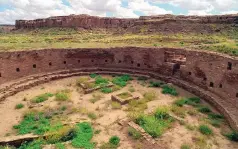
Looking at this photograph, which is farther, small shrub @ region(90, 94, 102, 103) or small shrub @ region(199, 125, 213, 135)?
small shrub @ region(90, 94, 102, 103)

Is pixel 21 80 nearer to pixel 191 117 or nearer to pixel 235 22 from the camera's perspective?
pixel 191 117

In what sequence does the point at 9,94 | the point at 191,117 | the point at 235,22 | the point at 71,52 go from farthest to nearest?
the point at 235,22
the point at 71,52
the point at 9,94
the point at 191,117

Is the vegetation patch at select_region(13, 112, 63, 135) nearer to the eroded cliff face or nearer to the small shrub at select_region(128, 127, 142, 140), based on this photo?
the small shrub at select_region(128, 127, 142, 140)

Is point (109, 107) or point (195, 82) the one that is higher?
point (195, 82)

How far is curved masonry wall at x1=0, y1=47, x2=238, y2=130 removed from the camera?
12.1 metres

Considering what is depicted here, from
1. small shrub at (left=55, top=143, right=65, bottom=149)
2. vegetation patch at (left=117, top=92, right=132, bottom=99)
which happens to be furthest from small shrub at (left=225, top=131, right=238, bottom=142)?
small shrub at (left=55, top=143, right=65, bottom=149)

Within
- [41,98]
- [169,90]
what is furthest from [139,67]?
[41,98]

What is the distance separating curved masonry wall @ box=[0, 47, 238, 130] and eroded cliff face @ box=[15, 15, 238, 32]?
13521 millimetres

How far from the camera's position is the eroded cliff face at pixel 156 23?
2847cm

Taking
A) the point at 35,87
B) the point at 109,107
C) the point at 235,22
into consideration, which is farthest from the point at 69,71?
the point at 235,22

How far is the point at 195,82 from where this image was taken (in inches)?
558

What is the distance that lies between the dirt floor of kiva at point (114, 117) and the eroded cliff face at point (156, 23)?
16728 millimetres

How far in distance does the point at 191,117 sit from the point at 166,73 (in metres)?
5.61

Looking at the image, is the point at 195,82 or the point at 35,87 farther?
the point at 35,87
